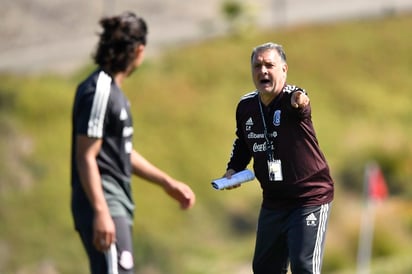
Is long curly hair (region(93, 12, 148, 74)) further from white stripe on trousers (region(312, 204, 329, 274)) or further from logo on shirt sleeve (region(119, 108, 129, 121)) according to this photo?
white stripe on trousers (region(312, 204, 329, 274))

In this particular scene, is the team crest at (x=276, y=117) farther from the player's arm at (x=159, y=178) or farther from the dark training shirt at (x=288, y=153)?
the player's arm at (x=159, y=178)

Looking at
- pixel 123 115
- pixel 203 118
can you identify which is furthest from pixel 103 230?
pixel 203 118

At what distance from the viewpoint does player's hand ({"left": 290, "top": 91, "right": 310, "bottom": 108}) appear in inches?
293

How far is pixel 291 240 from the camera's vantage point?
766cm

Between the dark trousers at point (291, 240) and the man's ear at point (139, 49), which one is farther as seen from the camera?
the dark trousers at point (291, 240)

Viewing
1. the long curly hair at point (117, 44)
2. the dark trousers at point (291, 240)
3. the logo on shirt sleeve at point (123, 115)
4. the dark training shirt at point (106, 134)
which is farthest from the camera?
the dark trousers at point (291, 240)

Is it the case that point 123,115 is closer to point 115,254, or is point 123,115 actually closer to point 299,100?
point 115,254

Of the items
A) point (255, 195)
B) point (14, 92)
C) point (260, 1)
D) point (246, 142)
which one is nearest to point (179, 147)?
point (255, 195)

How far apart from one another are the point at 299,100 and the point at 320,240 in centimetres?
94

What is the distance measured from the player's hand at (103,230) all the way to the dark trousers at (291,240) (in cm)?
126

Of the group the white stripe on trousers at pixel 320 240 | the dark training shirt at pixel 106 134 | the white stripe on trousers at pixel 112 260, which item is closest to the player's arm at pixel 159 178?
the dark training shirt at pixel 106 134

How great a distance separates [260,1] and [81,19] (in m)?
6.95

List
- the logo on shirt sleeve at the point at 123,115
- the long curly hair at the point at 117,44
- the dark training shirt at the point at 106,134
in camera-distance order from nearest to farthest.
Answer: the dark training shirt at the point at 106,134 → the logo on shirt sleeve at the point at 123,115 → the long curly hair at the point at 117,44

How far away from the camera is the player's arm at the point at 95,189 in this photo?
275 inches
